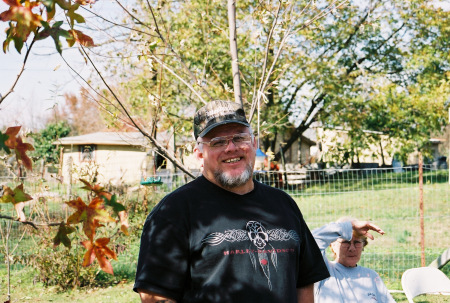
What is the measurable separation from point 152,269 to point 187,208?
28 cm

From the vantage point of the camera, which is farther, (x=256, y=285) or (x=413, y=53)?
(x=413, y=53)

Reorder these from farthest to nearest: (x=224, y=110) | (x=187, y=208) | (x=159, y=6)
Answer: (x=159, y=6) → (x=224, y=110) → (x=187, y=208)

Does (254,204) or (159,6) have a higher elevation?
(159,6)

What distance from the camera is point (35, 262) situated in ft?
23.1

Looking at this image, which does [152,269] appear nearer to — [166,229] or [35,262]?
[166,229]

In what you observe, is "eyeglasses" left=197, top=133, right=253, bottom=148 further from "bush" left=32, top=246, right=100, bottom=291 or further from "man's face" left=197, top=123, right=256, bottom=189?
"bush" left=32, top=246, right=100, bottom=291

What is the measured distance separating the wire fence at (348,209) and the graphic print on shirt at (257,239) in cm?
390

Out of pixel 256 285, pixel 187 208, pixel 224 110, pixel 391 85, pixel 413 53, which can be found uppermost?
pixel 413 53

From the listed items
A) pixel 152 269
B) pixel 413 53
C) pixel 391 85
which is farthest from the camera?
pixel 413 53

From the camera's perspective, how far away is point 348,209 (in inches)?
421

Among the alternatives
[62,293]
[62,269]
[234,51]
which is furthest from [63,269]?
[234,51]

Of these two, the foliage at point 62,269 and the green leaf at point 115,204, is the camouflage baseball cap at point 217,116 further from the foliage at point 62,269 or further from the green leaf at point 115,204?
the foliage at point 62,269

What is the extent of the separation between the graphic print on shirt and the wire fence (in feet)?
12.8

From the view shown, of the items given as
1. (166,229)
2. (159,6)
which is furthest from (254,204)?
(159,6)
